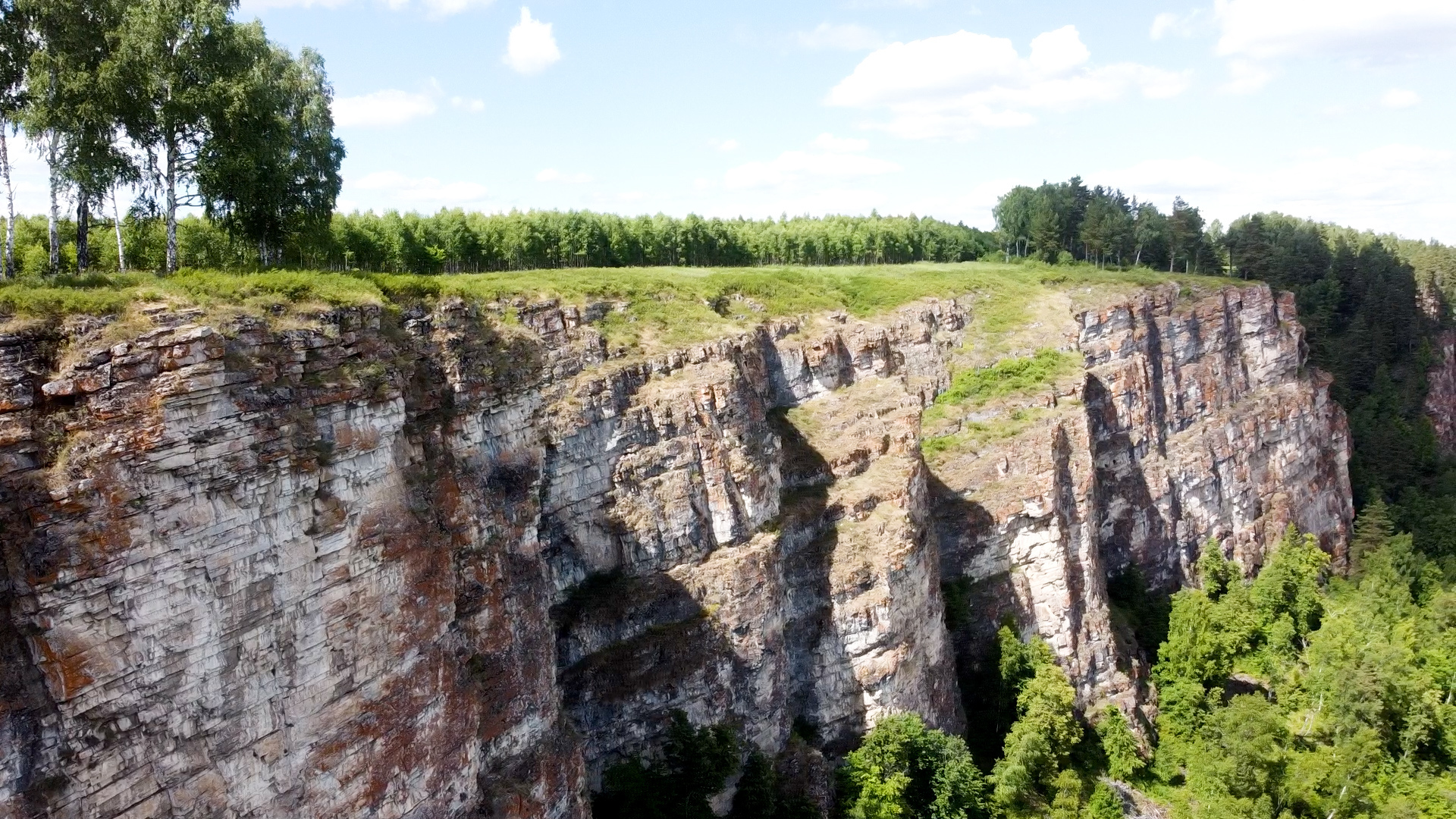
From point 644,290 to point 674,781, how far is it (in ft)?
84.6

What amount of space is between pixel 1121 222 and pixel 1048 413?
52533 mm

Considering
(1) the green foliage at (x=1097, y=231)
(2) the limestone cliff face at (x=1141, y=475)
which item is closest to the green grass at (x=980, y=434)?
(2) the limestone cliff face at (x=1141, y=475)

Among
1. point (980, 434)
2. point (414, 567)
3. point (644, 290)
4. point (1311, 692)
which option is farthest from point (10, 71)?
point (1311, 692)

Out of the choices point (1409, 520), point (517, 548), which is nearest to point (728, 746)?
point (517, 548)

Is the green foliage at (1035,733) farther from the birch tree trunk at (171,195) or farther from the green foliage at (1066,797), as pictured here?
the birch tree trunk at (171,195)

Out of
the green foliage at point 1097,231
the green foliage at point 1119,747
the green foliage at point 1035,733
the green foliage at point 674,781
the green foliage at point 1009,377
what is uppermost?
the green foliage at point 1097,231

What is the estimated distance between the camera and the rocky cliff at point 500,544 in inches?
866

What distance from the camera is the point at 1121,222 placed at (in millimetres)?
104812

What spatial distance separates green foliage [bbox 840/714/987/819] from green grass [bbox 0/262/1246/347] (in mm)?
21882

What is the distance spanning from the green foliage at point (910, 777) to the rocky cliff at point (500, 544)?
5.50 feet

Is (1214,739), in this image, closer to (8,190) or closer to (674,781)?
(674,781)

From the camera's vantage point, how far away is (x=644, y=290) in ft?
173

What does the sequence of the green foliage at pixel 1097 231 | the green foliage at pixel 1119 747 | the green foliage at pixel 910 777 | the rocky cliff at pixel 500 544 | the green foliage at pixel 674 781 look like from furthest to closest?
the green foliage at pixel 1097 231
the green foliage at pixel 1119 747
the green foliage at pixel 910 777
the green foliage at pixel 674 781
the rocky cliff at pixel 500 544

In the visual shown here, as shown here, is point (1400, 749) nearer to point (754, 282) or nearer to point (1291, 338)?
point (1291, 338)
